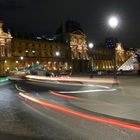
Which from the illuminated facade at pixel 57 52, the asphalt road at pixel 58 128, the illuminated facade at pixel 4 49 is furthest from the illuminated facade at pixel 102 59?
the asphalt road at pixel 58 128

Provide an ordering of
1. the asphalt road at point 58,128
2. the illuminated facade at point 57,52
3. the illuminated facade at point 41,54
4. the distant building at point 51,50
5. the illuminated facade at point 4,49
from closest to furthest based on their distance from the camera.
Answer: the asphalt road at point 58,128 → the illuminated facade at point 4,49 → the illuminated facade at point 57,52 → the distant building at point 51,50 → the illuminated facade at point 41,54

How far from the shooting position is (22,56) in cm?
12525

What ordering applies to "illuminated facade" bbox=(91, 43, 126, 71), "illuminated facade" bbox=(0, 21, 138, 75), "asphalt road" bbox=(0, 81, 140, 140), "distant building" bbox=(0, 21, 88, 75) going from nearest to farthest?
"asphalt road" bbox=(0, 81, 140, 140)
"illuminated facade" bbox=(0, 21, 138, 75)
"distant building" bbox=(0, 21, 88, 75)
"illuminated facade" bbox=(91, 43, 126, 71)

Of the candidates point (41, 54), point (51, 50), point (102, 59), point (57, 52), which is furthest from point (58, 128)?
point (102, 59)

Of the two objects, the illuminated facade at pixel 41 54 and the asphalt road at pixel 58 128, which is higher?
the illuminated facade at pixel 41 54

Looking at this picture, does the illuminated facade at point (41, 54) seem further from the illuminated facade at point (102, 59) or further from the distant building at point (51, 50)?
the illuminated facade at point (102, 59)

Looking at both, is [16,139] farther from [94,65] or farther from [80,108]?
[94,65]

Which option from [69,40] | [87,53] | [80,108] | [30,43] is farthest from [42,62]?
[80,108]

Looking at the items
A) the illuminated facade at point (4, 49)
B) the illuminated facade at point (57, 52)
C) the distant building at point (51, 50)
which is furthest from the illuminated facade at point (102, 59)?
the illuminated facade at point (4, 49)

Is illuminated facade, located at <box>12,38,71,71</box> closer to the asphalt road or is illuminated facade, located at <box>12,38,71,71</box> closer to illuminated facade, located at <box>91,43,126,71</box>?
illuminated facade, located at <box>91,43,126,71</box>

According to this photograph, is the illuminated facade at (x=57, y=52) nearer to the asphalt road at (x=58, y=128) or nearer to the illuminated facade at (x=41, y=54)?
the illuminated facade at (x=41, y=54)

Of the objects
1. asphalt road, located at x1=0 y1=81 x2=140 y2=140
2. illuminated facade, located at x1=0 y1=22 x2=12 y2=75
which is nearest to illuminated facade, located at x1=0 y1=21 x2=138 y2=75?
illuminated facade, located at x1=0 y1=22 x2=12 y2=75

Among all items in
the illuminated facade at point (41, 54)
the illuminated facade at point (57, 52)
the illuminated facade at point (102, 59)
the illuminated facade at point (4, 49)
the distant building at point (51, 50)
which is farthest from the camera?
the illuminated facade at point (102, 59)

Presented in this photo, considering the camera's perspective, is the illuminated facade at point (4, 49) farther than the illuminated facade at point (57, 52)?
No
